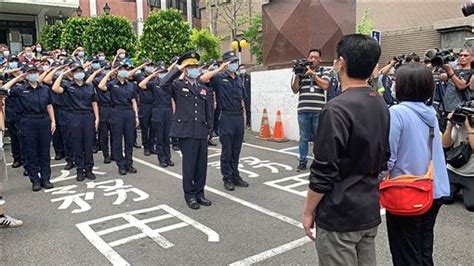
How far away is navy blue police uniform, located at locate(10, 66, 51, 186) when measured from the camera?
18.7 feet

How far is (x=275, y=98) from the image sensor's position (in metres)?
9.55

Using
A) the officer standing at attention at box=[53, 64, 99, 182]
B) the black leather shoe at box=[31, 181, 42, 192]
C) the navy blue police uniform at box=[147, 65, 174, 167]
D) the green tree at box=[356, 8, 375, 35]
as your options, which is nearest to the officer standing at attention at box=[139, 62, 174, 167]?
the navy blue police uniform at box=[147, 65, 174, 167]

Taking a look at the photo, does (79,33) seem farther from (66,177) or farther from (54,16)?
(66,177)

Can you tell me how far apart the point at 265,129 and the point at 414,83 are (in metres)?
7.15

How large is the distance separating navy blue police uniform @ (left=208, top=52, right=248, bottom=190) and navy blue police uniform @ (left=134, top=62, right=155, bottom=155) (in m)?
2.93

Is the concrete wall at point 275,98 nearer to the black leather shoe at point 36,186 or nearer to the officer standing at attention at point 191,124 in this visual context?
the officer standing at attention at point 191,124

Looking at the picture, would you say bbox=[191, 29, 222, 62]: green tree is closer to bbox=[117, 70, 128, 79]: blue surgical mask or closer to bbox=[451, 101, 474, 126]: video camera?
bbox=[117, 70, 128, 79]: blue surgical mask

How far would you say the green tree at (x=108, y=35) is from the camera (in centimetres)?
1658

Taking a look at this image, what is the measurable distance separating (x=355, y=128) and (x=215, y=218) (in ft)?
9.23

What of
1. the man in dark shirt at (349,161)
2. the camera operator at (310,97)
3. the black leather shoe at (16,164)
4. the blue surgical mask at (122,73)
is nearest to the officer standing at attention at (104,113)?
the blue surgical mask at (122,73)

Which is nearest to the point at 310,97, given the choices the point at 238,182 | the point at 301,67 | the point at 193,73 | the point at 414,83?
the point at 301,67

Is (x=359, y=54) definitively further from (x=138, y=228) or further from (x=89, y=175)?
(x=89, y=175)

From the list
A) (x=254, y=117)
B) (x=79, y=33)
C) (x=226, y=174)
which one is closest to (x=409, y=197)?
(x=226, y=174)

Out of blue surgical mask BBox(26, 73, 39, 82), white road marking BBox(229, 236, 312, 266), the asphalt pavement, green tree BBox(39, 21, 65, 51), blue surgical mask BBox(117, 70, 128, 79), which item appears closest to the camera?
white road marking BBox(229, 236, 312, 266)
